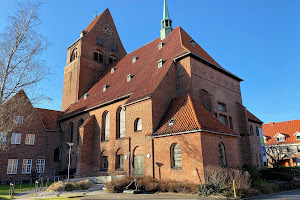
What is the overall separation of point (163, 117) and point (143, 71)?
20.5 feet

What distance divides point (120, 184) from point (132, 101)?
6.52 metres

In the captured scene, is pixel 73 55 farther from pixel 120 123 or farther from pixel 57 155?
pixel 120 123

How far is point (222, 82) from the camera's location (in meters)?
22.2

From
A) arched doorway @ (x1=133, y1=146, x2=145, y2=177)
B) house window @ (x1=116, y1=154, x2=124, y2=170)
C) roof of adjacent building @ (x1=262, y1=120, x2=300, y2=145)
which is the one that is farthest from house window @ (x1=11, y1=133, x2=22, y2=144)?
roof of adjacent building @ (x1=262, y1=120, x2=300, y2=145)

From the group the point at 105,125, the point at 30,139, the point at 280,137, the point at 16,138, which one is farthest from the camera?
the point at 280,137

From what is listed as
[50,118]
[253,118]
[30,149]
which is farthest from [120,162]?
[253,118]

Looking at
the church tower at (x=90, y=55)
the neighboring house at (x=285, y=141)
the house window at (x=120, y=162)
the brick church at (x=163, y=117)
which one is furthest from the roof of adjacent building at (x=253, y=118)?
the church tower at (x=90, y=55)

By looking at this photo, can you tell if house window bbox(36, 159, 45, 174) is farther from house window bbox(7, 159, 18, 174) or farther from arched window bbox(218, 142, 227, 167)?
arched window bbox(218, 142, 227, 167)

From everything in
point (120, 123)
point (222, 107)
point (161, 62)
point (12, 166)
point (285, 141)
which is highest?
point (161, 62)

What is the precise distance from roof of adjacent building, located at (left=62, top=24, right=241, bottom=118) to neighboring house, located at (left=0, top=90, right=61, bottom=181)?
365cm

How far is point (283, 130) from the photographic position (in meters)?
45.8

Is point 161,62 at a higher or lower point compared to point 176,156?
higher

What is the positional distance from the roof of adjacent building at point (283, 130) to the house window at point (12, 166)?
43325 millimetres

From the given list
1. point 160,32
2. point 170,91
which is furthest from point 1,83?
point 160,32
